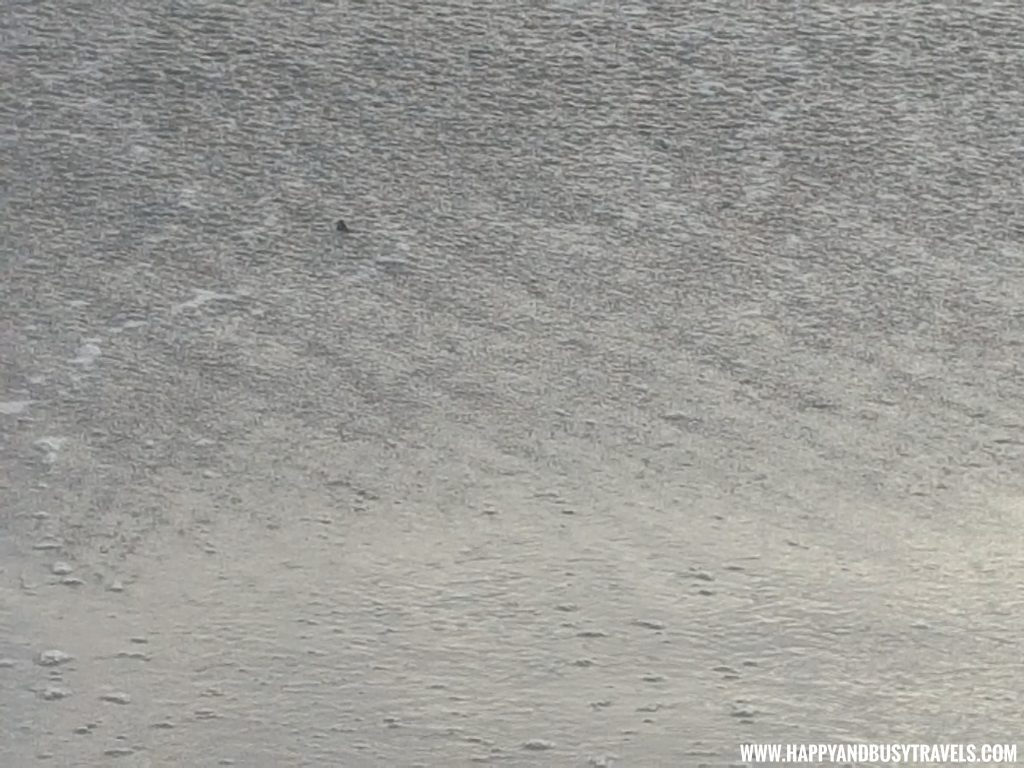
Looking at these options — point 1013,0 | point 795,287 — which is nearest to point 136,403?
point 795,287

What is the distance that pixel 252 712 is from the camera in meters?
3.08

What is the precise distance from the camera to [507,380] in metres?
3.98

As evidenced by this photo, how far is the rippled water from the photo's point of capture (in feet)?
10.3

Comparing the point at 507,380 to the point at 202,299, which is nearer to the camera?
the point at 507,380

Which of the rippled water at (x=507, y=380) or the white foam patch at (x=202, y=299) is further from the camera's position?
the white foam patch at (x=202, y=299)

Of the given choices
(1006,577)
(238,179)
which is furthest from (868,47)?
(1006,577)

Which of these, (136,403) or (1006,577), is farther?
(136,403)

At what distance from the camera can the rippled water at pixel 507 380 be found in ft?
10.3

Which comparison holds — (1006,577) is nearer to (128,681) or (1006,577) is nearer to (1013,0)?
(128,681)

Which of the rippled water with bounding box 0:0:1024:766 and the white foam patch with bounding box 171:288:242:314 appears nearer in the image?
the rippled water with bounding box 0:0:1024:766

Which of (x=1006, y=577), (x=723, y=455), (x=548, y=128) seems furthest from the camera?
(x=548, y=128)

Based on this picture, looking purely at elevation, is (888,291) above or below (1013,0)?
below

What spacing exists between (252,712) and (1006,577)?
1.27 meters

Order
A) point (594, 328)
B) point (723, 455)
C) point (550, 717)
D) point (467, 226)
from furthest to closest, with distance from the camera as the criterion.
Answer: point (467, 226)
point (594, 328)
point (723, 455)
point (550, 717)
